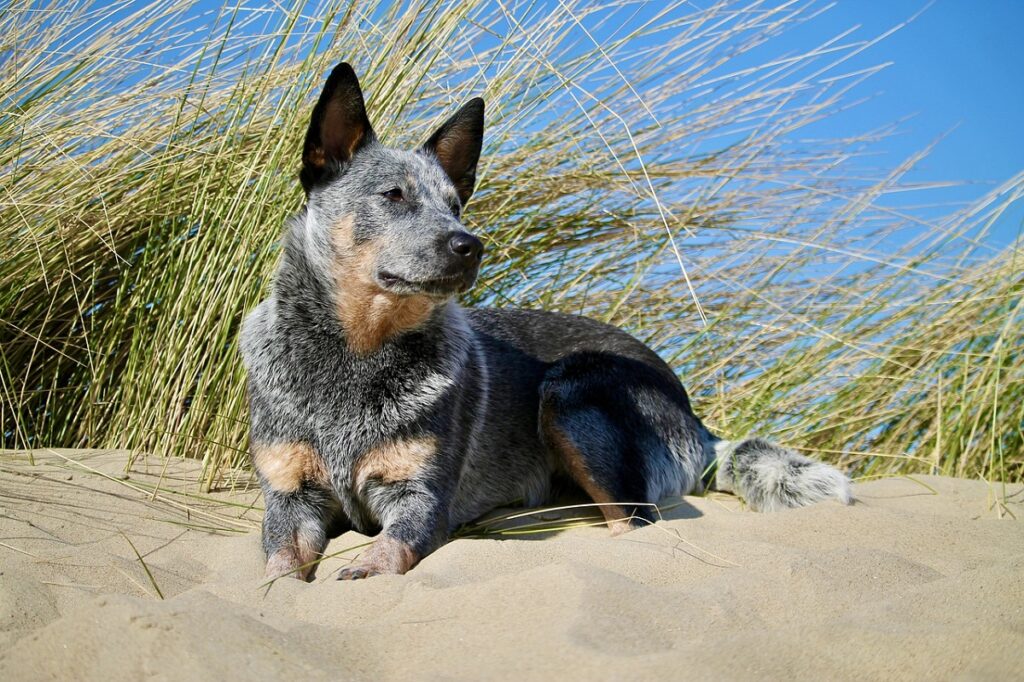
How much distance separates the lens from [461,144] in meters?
4.05

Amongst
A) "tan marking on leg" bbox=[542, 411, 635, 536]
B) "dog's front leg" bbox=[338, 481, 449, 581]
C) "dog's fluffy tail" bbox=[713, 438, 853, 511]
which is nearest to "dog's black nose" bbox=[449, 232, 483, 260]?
"dog's front leg" bbox=[338, 481, 449, 581]

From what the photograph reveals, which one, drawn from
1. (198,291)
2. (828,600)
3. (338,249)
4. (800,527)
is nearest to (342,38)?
(198,291)

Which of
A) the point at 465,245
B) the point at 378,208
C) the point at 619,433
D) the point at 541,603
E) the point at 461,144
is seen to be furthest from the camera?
the point at 619,433

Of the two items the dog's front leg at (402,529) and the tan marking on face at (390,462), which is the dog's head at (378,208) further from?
the dog's front leg at (402,529)

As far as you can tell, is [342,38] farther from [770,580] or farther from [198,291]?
[770,580]

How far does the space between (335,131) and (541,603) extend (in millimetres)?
2216

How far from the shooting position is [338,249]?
3.58 metres

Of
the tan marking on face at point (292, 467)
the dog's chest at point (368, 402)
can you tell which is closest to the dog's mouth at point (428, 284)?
the dog's chest at point (368, 402)

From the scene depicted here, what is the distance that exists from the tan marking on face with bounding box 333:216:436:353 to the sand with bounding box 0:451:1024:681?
0.81 metres

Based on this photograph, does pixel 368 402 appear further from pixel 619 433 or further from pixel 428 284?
pixel 619 433

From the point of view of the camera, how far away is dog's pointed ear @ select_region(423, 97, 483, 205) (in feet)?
13.0

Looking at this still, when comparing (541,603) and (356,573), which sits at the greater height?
(541,603)

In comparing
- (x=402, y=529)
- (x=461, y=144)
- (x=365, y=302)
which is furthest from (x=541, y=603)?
(x=461, y=144)

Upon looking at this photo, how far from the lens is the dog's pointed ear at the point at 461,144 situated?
156 inches
